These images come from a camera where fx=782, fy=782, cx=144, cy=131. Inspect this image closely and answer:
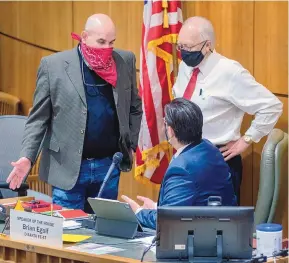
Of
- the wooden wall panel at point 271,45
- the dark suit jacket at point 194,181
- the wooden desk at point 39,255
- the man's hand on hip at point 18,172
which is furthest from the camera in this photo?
the wooden wall panel at point 271,45

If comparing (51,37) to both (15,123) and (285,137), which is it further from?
(285,137)

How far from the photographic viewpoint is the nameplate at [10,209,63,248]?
3.35m

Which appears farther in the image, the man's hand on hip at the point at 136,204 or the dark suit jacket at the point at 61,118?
the dark suit jacket at the point at 61,118

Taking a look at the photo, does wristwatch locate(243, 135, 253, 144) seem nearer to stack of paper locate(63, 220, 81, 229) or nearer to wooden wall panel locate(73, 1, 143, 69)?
stack of paper locate(63, 220, 81, 229)

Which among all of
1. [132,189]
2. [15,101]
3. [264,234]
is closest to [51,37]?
[15,101]

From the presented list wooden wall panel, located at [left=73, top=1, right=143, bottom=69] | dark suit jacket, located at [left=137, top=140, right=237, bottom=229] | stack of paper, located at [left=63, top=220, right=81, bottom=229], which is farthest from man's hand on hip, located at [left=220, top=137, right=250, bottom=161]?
wooden wall panel, located at [left=73, top=1, right=143, bottom=69]

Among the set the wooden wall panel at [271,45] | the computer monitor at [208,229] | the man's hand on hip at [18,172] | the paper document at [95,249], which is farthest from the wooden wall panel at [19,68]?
the computer monitor at [208,229]

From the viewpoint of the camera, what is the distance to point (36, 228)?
3422 millimetres

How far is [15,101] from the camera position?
7254mm

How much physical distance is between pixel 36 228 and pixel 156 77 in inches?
99.4

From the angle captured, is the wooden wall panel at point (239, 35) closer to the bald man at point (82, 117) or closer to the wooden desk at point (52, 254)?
the bald man at point (82, 117)

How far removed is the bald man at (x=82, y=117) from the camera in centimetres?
445

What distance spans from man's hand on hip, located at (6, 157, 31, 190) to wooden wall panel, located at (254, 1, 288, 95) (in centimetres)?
200

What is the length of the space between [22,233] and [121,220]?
0.45 metres
